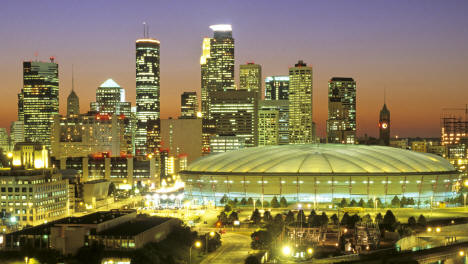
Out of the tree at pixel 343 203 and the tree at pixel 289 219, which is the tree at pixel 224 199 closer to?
the tree at pixel 343 203

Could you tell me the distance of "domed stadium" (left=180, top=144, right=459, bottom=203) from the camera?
392 feet

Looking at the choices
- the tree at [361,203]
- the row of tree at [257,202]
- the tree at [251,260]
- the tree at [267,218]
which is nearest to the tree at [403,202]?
the tree at [361,203]

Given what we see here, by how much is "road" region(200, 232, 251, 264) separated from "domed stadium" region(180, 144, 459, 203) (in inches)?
1155

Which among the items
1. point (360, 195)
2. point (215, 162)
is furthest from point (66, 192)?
point (360, 195)

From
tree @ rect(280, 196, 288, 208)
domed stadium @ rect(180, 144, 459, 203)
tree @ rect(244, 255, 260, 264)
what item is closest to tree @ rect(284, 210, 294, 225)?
tree @ rect(280, 196, 288, 208)

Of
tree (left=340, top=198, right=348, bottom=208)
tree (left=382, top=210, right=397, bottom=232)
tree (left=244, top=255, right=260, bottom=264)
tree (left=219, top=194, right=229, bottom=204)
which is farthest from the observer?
tree (left=219, top=194, right=229, bottom=204)

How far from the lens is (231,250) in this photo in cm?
8125

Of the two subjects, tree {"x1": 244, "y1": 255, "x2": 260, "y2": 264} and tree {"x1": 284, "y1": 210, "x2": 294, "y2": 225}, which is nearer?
tree {"x1": 244, "y1": 255, "x2": 260, "y2": 264}

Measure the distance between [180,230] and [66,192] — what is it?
50791 millimetres

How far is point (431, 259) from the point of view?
76312 millimetres

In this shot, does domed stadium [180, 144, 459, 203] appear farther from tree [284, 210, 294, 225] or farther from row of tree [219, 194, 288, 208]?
tree [284, 210, 294, 225]

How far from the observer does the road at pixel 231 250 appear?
7606 cm

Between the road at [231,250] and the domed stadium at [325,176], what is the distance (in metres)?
29.3

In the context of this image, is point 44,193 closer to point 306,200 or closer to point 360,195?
point 306,200
